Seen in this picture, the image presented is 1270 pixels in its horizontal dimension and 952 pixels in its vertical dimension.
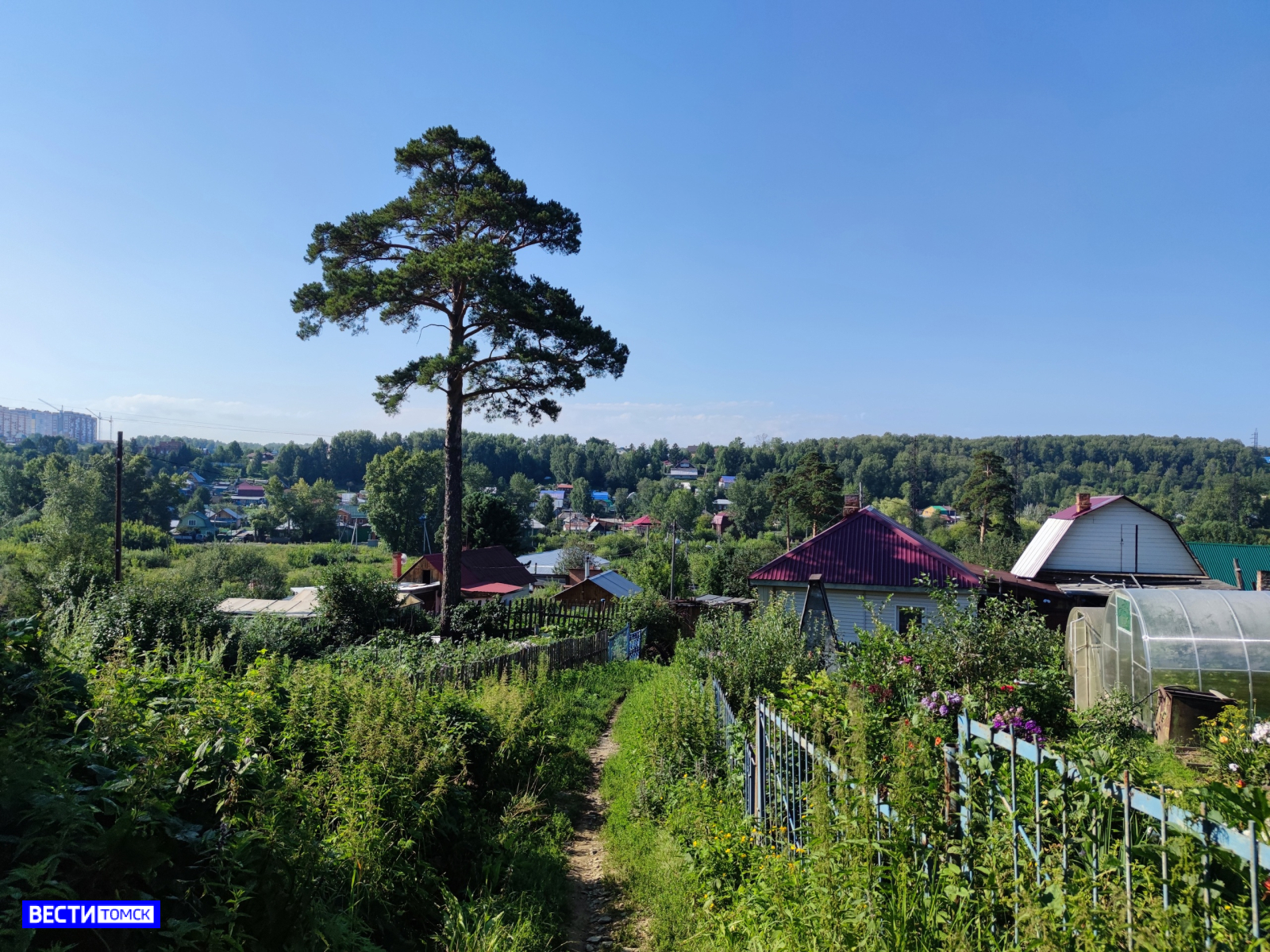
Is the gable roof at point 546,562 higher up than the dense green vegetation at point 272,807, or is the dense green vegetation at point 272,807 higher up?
the dense green vegetation at point 272,807

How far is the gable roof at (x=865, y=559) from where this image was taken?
62.8 feet

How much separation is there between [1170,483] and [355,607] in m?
121

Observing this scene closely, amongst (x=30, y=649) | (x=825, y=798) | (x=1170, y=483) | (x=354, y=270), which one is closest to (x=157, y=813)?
(x=30, y=649)

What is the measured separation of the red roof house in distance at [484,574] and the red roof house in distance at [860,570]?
16.0 meters

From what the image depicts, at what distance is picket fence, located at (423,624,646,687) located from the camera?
9148 millimetres

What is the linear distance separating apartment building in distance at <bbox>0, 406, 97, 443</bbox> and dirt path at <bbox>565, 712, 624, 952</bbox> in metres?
207

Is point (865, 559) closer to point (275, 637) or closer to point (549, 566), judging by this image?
point (275, 637)

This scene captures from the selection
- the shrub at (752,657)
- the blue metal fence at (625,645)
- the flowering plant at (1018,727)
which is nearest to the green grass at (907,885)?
the flowering plant at (1018,727)

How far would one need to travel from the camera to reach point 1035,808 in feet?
7.73

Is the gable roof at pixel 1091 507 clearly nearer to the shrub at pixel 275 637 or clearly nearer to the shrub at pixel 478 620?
the shrub at pixel 478 620

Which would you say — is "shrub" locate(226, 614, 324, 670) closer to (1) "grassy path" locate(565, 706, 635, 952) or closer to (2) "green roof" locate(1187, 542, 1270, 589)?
(1) "grassy path" locate(565, 706, 635, 952)

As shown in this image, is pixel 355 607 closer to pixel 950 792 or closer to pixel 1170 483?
pixel 950 792

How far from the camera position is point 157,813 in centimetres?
258

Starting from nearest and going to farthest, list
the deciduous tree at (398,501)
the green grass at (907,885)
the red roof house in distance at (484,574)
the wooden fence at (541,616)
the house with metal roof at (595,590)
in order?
1. the green grass at (907,885)
2. the wooden fence at (541,616)
3. the house with metal roof at (595,590)
4. the red roof house in distance at (484,574)
5. the deciduous tree at (398,501)
